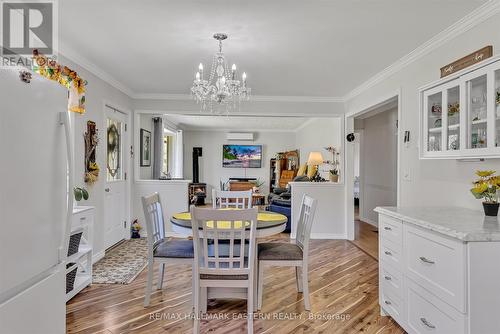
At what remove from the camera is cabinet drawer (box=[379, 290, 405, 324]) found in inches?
89.7

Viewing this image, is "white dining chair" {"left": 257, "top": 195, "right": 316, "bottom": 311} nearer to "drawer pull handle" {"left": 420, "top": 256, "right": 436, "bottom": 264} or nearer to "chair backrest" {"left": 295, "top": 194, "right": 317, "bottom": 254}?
"chair backrest" {"left": 295, "top": 194, "right": 317, "bottom": 254}

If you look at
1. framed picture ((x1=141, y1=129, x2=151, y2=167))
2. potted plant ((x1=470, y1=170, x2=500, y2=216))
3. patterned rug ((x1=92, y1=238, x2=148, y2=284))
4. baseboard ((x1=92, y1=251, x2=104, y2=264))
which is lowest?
patterned rug ((x1=92, y1=238, x2=148, y2=284))

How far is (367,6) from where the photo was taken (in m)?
2.30

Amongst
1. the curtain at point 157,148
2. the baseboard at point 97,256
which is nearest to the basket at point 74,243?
the baseboard at point 97,256

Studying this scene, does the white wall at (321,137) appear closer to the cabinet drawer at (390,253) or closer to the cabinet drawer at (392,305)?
the cabinet drawer at (390,253)

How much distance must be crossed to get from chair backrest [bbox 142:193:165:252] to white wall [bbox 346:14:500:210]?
104 inches

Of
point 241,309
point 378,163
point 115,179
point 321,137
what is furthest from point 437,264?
point 321,137

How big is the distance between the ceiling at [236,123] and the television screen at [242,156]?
0.63m

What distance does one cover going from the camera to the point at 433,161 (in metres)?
2.94

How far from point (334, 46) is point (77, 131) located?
293 centimetres

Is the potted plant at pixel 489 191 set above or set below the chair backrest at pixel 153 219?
above

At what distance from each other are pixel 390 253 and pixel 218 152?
28.1ft

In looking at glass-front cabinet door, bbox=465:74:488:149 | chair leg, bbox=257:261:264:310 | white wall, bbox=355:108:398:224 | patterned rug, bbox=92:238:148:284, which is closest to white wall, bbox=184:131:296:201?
white wall, bbox=355:108:398:224

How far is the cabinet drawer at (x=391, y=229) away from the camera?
2.29 meters
